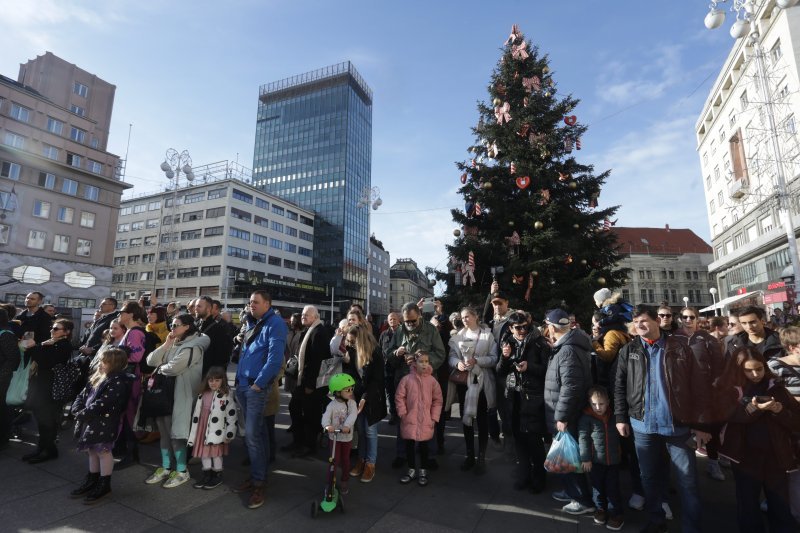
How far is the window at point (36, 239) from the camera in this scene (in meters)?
36.6

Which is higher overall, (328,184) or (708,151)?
(328,184)

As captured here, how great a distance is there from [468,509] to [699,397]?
95.2 inches

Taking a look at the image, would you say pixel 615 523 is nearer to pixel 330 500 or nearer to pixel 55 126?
pixel 330 500

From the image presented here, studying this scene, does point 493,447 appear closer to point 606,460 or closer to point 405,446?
point 405,446

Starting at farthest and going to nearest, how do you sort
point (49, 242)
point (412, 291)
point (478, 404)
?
point (412, 291) → point (49, 242) → point (478, 404)

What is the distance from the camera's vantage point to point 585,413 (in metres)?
4.00

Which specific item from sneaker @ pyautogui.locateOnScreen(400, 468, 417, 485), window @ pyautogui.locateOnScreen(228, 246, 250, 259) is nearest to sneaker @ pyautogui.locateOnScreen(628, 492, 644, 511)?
sneaker @ pyautogui.locateOnScreen(400, 468, 417, 485)

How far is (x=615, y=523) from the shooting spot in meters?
3.63

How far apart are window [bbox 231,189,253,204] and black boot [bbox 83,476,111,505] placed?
60385 mm

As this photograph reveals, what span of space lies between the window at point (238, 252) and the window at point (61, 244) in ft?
65.1

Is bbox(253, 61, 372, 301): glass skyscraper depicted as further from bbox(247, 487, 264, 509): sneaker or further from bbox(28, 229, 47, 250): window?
bbox(247, 487, 264, 509): sneaker

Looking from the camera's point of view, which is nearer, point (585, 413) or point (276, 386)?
point (585, 413)

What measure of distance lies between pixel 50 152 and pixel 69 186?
361 cm

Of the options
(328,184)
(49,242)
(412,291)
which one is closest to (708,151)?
(328,184)
